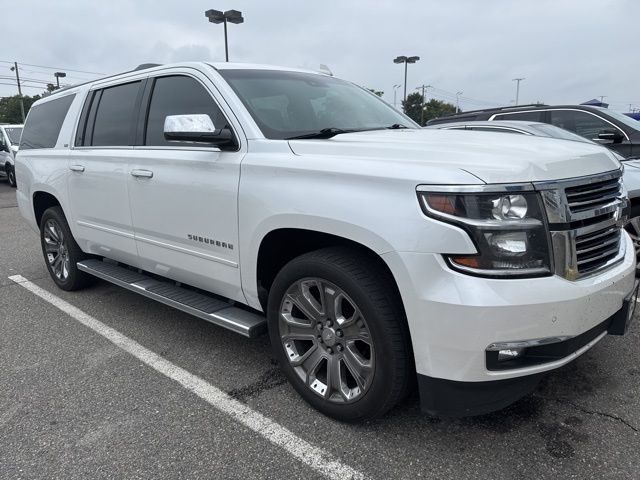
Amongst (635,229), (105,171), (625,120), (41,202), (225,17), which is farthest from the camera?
(225,17)

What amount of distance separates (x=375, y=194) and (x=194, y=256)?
58.8 inches

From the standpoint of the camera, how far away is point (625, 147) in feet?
18.9

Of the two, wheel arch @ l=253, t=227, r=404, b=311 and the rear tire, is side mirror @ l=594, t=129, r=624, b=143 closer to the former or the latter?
wheel arch @ l=253, t=227, r=404, b=311

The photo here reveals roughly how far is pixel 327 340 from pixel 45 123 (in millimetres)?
4135

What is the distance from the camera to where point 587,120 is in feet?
21.5

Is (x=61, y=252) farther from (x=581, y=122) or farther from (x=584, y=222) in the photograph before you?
(x=581, y=122)

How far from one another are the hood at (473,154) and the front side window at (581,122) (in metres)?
4.28

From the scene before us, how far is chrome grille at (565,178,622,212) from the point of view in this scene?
85.3 inches

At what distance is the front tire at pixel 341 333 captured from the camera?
2.28 metres

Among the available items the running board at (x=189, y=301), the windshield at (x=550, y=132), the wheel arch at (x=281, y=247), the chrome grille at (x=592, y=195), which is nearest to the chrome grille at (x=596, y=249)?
the chrome grille at (x=592, y=195)

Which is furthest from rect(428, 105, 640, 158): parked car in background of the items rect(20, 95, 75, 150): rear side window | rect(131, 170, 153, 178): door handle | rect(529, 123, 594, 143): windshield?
rect(20, 95, 75, 150): rear side window

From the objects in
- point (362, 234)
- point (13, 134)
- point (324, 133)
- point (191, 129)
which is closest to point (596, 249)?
point (362, 234)

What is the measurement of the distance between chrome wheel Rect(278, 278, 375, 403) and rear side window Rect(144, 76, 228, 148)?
1133mm

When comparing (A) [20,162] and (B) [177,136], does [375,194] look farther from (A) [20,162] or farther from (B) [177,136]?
(A) [20,162]
